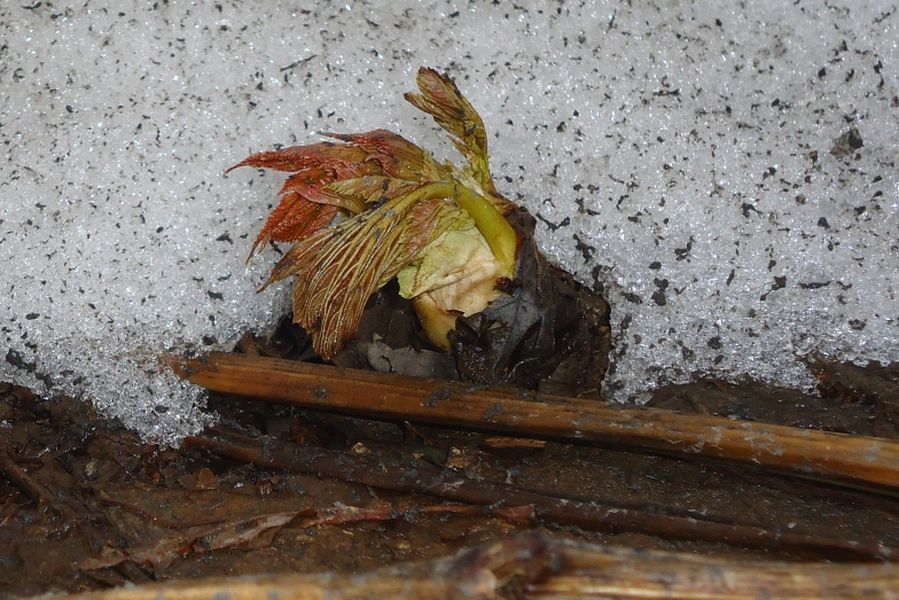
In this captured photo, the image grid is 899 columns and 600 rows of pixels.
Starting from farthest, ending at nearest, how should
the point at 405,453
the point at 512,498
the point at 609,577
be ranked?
Result: the point at 405,453, the point at 512,498, the point at 609,577

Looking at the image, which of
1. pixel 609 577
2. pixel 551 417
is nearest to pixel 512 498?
pixel 551 417

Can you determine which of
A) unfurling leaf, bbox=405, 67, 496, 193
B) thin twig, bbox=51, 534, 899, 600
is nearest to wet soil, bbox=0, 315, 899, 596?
thin twig, bbox=51, 534, 899, 600

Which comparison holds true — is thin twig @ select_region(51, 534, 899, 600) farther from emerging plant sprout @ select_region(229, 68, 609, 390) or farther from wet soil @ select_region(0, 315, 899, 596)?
emerging plant sprout @ select_region(229, 68, 609, 390)

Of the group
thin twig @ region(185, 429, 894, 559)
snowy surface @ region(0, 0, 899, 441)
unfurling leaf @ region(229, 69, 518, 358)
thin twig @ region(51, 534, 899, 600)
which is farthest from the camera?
snowy surface @ region(0, 0, 899, 441)

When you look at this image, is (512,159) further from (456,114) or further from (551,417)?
(551,417)

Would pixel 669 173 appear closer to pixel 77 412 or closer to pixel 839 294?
pixel 839 294

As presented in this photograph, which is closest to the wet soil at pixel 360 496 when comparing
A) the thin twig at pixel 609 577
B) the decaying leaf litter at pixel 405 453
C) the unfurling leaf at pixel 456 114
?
the decaying leaf litter at pixel 405 453

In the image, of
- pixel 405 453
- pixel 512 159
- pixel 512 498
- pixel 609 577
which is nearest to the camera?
pixel 609 577

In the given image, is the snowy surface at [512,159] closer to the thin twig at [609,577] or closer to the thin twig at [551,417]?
the thin twig at [551,417]
